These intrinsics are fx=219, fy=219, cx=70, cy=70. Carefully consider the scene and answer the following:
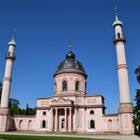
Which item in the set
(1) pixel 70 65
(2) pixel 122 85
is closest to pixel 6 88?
(1) pixel 70 65

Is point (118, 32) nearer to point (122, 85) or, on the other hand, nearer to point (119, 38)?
point (119, 38)

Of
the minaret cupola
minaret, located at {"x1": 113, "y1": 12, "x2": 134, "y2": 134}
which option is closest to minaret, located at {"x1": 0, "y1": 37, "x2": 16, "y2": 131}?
minaret, located at {"x1": 113, "y1": 12, "x2": 134, "y2": 134}

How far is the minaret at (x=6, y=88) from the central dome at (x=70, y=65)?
39.0 feet

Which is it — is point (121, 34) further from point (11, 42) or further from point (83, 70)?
point (11, 42)

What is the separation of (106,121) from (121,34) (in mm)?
18732

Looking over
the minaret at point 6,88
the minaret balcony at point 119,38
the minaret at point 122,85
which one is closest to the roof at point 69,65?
the minaret at point 6,88

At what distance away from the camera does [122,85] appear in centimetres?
4116

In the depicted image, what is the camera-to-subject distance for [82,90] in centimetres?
5409

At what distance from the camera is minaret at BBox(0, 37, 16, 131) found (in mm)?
46844

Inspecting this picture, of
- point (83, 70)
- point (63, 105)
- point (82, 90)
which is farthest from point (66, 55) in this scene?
point (63, 105)

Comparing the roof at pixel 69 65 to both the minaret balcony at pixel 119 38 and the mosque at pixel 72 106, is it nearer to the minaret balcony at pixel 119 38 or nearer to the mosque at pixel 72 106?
the mosque at pixel 72 106

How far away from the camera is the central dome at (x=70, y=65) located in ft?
180

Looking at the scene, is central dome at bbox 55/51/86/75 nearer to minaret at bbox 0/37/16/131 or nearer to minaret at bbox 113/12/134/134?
minaret at bbox 0/37/16/131

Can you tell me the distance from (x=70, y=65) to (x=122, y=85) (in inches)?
701
